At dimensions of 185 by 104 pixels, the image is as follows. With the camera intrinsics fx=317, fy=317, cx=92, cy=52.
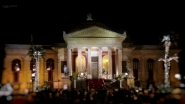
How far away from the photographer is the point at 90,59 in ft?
163

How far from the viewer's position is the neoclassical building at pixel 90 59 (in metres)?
49.3

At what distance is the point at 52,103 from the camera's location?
54.7 ft

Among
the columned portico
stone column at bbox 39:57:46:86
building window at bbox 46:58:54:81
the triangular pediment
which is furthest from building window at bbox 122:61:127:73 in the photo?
stone column at bbox 39:57:46:86

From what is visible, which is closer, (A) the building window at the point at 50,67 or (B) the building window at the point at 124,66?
(B) the building window at the point at 124,66

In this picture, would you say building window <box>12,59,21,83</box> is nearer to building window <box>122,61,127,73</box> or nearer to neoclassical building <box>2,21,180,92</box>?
neoclassical building <box>2,21,180,92</box>

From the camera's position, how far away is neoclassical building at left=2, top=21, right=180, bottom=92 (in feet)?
162

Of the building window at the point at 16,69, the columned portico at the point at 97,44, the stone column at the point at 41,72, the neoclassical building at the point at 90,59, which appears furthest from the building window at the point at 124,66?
the building window at the point at 16,69

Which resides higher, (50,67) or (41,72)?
(50,67)

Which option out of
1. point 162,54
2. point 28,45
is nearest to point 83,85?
point 28,45

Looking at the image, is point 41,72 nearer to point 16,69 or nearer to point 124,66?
point 16,69

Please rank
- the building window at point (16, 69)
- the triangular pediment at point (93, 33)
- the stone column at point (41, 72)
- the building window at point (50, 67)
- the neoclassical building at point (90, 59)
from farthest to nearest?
the building window at point (50, 67)
the stone column at point (41, 72)
the building window at point (16, 69)
the neoclassical building at point (90, 59)
the triangular pediment at point (93, 33)

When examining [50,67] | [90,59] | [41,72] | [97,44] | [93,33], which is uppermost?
[93,33]

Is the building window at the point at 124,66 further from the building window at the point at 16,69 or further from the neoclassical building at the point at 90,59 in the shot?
the building window at the point at 16,69

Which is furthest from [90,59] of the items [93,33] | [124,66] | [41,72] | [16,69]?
[16,69]
